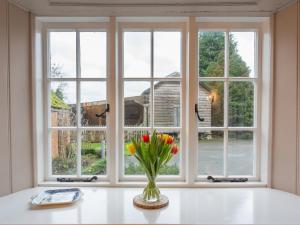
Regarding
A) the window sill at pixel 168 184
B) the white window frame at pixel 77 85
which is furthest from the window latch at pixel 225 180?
the white window frame at pixel 77 85

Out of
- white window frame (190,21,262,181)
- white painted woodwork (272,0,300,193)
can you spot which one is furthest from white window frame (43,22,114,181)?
white painted woodwork (272,0,300,193)

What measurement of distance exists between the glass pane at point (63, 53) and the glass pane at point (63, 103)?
83mm

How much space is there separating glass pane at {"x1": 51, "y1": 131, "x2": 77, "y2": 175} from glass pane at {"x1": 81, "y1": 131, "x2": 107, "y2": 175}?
0.23ft

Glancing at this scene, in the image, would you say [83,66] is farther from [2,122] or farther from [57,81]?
[2,122]

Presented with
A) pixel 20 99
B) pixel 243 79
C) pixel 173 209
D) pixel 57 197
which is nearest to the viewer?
pixel 173 209

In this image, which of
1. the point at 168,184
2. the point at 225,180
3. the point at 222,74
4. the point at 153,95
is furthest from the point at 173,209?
the point at 222,74

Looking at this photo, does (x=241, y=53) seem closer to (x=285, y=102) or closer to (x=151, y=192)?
(x=285, y=102)

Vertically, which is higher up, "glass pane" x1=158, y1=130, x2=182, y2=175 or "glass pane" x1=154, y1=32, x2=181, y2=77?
"glass pane" x1=154, y1=32, x2=181, y2=77

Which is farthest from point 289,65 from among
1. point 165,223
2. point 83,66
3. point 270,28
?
point 83,66

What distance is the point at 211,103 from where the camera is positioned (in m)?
1.66

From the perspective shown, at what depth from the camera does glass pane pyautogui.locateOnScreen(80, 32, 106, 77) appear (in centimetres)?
166

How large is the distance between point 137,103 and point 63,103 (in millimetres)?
563

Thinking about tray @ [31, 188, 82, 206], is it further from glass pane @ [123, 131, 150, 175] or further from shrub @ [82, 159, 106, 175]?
glass pane @ [123, 131, 150, 175]

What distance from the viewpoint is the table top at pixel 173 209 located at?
115 cm
